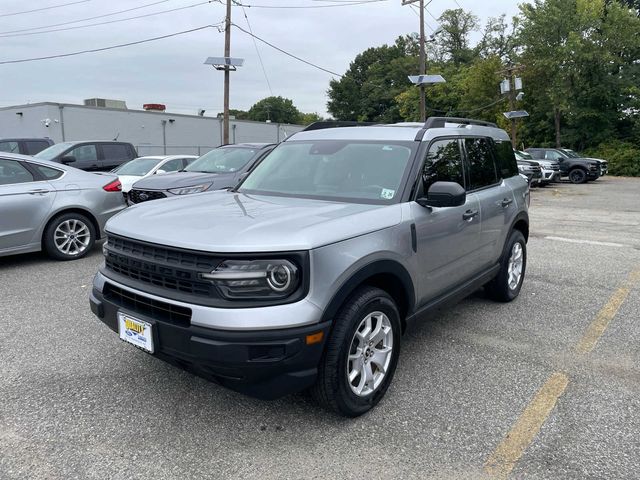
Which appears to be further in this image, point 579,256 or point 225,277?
point 579,256

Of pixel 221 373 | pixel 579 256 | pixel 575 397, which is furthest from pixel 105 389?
pixel 579 256

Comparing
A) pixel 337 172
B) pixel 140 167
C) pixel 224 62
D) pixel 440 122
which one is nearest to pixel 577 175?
pixel 224 62

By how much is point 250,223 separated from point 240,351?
2.45 feet

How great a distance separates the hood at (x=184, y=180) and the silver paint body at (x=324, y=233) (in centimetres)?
400

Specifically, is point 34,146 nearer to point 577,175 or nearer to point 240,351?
point 240,351

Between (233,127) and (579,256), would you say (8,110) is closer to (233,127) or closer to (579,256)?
(233,127)

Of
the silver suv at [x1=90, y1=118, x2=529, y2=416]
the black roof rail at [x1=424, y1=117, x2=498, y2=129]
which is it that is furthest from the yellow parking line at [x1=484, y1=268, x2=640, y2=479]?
the black roof rail at [x1=424, y1=117, x2=498, y2=129]

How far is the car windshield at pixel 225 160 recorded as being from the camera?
29.3 feet

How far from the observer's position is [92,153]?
13602 millimetres

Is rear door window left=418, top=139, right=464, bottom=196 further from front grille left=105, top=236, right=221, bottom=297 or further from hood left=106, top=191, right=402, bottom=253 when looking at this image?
front grille left=105, top=236, right=221, bottom=297

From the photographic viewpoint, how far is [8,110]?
98.8 ft

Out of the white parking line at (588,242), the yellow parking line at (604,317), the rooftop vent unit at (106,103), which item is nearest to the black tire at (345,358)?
the yellow parking line at (604,317)

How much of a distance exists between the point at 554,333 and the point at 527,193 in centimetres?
169

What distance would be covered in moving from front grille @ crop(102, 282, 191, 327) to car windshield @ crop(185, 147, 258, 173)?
5.89m
